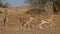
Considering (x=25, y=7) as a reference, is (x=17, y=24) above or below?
below

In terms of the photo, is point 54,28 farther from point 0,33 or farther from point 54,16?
point 0,33

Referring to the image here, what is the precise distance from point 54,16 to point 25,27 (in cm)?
34

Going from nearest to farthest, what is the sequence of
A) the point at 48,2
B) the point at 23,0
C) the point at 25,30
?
the point at 25,30 < the point at 48,2 < the point at 23,0

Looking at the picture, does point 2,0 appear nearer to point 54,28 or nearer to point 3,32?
point 3,32

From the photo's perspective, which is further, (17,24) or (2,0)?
(2,0)

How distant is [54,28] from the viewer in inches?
68.3

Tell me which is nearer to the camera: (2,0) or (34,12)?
(34,12)

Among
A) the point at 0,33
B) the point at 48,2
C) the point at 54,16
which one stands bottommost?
the point at 0,33

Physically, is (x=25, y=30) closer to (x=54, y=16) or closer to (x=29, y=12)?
(x=29, y=12)

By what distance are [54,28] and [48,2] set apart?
0.31 metres

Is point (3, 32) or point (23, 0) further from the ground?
point (23, 0)

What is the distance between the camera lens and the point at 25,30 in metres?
1.71

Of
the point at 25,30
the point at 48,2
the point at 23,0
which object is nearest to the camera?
the point at 25,30

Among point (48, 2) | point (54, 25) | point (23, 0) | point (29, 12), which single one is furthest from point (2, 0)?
point (54, 25)
